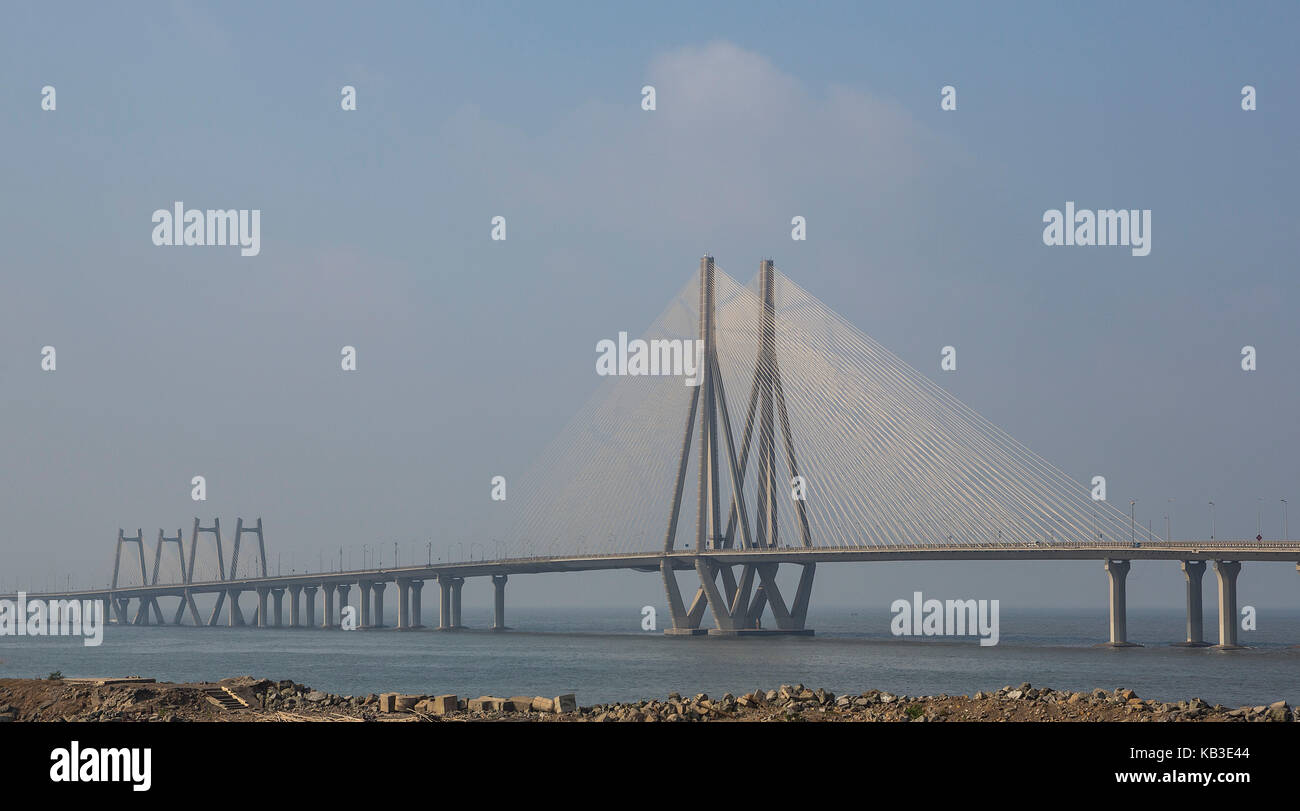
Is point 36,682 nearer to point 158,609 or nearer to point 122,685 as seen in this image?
point 122,685

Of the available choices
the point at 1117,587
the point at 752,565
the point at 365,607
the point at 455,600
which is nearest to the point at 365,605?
the point at 365,607

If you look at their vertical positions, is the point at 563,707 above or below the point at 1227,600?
above

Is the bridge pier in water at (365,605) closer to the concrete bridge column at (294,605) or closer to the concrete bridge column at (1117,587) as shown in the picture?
the concrete bridge column at (294,605)

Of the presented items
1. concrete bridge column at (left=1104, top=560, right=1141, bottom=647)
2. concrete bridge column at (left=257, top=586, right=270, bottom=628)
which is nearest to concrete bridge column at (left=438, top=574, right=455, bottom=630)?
concrete bridge column at (left=257, top=586, right=270, bottom=628)

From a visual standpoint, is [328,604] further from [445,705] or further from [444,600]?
[445,705]

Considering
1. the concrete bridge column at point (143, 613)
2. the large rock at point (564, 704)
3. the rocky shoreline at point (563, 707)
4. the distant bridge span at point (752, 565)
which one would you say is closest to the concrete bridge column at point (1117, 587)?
the distant bridge span at point (752, 565)

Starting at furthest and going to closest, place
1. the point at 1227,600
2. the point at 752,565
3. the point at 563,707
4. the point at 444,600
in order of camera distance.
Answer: the point at 444,600 < the point at 752,565 < the point at 1227,600 < the point at 563,707
